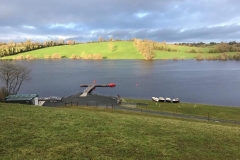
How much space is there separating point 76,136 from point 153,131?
5.23 metres

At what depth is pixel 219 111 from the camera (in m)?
38.6

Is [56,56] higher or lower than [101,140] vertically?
higher

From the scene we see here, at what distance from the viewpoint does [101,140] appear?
471 inches

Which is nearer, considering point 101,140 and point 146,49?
point 101,140

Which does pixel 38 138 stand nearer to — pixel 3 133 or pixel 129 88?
pixel 3 133

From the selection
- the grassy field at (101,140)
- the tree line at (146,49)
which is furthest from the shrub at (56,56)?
the grassy field at (101,140)

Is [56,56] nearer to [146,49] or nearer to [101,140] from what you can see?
[146,49]

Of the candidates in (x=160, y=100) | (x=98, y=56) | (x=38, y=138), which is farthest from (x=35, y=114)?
(x=98, y=56)

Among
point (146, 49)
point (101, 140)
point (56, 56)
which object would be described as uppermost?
point (146, 49)

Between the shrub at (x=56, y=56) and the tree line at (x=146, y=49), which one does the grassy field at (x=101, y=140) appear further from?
the shrub at (x=56, y=56)

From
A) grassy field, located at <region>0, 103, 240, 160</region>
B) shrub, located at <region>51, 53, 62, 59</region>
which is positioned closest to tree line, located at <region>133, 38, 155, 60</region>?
shrub, located at <region>51, 53, 62, 59</region>

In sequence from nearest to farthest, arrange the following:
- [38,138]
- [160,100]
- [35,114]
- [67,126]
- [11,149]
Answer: [11,149], [38,138], [67,126], [35,114], [160,100]

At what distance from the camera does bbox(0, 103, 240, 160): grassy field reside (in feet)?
33.4

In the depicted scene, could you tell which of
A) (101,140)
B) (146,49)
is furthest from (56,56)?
(101,140)
